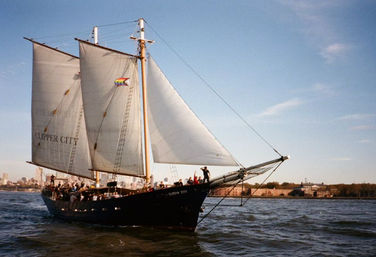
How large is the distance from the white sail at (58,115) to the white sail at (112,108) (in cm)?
730

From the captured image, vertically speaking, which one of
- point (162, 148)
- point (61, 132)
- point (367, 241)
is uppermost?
point (61, 132)

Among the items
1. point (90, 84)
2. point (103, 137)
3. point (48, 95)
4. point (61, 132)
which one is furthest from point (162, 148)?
point (48, 95)

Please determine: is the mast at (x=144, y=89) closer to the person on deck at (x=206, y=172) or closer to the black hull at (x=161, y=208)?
the black hull at (x=161, y=208)

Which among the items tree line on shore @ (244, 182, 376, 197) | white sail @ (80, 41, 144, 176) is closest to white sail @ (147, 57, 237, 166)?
white sail @ (80, 41, 144, 176)

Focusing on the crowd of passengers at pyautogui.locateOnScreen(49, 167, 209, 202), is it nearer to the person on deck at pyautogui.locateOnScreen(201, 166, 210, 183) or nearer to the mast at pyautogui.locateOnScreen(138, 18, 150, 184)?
the person on deck at pyautogui.locateOnScreen(201, 166, 210, 183)

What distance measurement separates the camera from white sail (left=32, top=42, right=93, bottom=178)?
41.6 metres

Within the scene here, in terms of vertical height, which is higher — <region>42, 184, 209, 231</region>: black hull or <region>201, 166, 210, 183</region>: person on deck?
<region>201, 166, 210, 183</region>: person on deck

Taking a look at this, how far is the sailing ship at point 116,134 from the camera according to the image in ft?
82.0

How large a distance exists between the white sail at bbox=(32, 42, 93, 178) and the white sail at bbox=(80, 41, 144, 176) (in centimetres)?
730

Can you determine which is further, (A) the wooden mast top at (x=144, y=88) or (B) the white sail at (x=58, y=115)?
(B) the white sail at (x=58, y=115)

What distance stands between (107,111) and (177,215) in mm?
14195

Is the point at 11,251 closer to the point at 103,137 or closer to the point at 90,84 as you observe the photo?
the point at 103,137

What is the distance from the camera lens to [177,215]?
25.5m

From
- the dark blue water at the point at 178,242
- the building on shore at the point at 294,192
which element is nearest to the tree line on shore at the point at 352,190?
Answer: the building on shore at the point at 294,192
